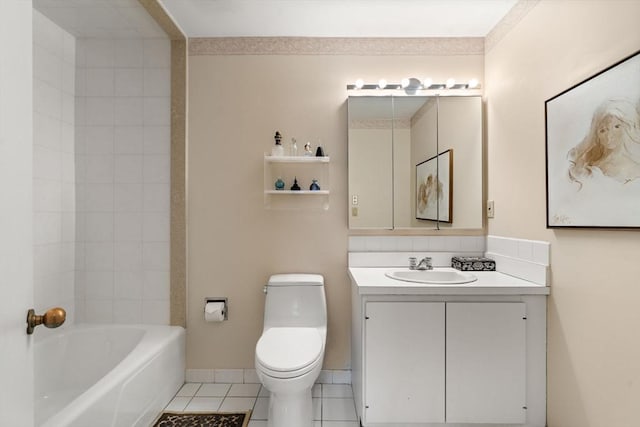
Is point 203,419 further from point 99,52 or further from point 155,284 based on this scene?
point 99,52

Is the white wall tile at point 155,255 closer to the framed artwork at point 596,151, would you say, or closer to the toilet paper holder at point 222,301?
the toilet paper holder at point 222,301

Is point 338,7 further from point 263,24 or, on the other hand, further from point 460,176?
point 460,176

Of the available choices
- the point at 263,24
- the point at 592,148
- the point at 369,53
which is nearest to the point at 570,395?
the point at 592,148

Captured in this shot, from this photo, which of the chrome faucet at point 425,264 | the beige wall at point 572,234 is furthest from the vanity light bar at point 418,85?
the chrome faucet at point 425,264

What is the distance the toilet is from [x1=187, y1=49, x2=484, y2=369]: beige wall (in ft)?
0.61

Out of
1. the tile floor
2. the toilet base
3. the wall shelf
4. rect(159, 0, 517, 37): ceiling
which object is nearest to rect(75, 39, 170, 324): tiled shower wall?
rect(159, 0, 517, 37): ceiling

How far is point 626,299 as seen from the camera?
4.26ft

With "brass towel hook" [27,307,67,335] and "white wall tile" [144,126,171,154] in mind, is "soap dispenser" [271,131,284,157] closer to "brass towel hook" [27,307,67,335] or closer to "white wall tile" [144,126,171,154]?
"white wall tile" [144,126,171,154]

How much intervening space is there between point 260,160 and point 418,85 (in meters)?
1.14

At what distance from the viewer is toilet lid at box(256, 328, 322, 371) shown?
5.40 ft

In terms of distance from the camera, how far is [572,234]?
1.56 m

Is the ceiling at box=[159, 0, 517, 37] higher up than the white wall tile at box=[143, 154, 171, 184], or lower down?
higher up

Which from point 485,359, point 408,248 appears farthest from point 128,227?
point 485,359

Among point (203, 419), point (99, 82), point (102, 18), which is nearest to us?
point (203, 419)
